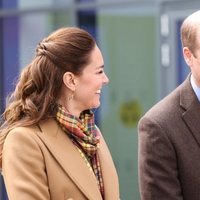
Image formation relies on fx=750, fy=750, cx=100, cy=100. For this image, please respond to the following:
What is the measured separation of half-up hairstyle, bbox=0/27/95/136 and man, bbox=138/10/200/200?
450 millimetres

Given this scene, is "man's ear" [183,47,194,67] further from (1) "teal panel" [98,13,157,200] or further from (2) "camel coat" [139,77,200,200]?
(1) "teal panel" [98,13,157,200]

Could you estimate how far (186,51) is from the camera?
11.0ft

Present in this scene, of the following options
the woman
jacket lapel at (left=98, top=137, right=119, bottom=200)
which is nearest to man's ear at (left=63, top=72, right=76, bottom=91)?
the woman

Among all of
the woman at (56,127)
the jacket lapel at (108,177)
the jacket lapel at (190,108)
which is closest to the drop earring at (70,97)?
the woman at (56,127)

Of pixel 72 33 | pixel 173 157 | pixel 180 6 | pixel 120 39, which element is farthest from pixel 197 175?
pixel 120 39

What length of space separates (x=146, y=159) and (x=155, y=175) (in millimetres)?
81

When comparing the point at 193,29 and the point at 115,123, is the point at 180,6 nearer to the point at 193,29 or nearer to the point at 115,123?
the point at 115,123

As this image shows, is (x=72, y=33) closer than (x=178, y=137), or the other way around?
(x=72, y=33)

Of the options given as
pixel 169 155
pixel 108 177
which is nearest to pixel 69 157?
pixel 108 177

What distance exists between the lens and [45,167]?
3029 mm

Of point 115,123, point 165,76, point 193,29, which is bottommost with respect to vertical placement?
point 115,123

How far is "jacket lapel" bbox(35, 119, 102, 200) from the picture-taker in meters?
3.07

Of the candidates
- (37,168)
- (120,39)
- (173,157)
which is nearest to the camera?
(37,168)

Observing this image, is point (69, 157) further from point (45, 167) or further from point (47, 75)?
point (47, 75)
